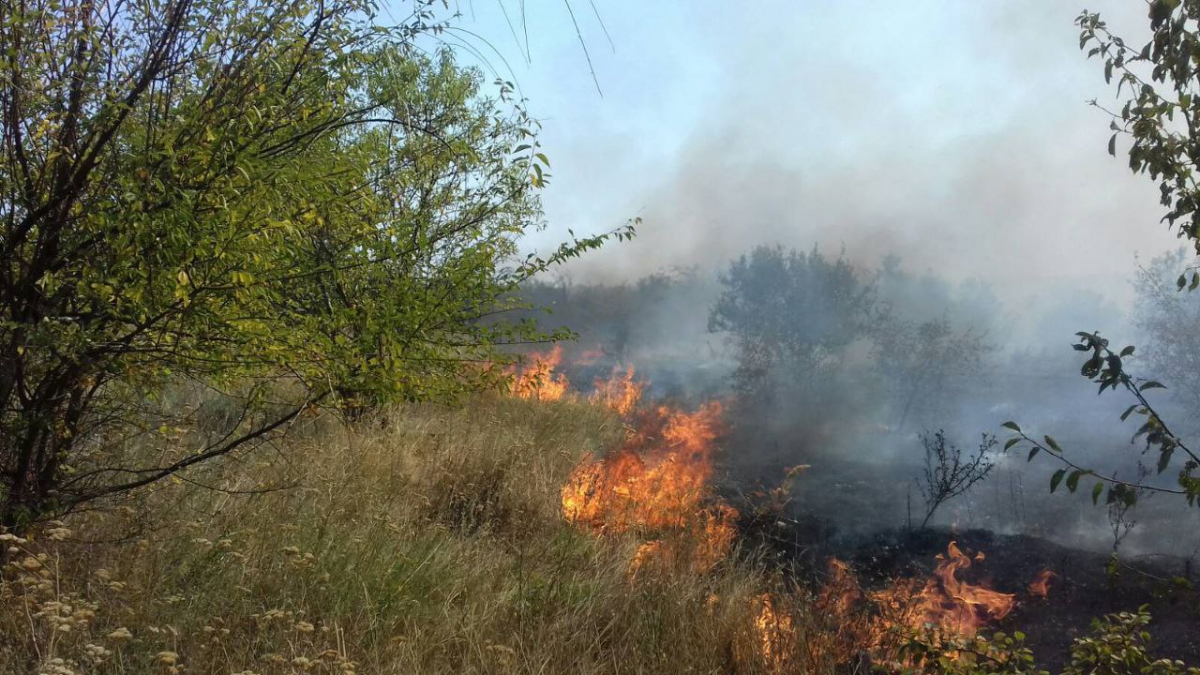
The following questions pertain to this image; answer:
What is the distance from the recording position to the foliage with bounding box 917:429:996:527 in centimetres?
912

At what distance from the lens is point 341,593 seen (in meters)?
3.31

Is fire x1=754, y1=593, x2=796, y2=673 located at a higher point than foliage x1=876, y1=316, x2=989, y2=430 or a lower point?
lower

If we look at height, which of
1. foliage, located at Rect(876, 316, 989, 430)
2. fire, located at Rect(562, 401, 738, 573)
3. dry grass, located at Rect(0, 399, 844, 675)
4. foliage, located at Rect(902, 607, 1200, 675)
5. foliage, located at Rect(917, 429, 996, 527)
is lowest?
dry grass, located at Rect(0, 399, 844, 675)

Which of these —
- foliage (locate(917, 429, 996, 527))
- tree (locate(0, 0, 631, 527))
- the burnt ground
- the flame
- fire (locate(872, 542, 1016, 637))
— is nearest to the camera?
tree (locate(0, 0, 631, 527))

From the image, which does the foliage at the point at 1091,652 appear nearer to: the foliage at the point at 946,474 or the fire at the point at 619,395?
the foliage at the point at 946,474

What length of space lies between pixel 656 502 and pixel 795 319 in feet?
44.8

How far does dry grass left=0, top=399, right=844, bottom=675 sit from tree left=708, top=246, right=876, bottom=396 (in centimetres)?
1439

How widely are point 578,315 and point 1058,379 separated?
66.4 feet

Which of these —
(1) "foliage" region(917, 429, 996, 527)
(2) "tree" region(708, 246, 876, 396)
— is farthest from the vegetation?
(2) "tree" region(708, 246, 876, 396)

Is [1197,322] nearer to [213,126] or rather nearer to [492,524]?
[492,524]

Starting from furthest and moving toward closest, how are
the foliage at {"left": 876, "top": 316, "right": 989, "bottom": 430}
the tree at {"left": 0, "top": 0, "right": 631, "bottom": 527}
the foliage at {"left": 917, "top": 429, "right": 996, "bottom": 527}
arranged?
1. the foliage at {"left": 876, "top": 316, "right": 989, "bottom": 430}
2. the foliage at {"left": 917, "top": 429, "right": 996, "bottom": 527}
3. the tree at {"left": 0, "top": 0, "right": 631, "bottom": 527}

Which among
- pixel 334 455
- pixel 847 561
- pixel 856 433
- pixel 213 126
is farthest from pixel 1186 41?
pixel 856 433

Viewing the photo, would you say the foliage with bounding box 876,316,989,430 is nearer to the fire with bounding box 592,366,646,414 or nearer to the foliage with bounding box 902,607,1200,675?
the fire with bounding box 592,366,646,414

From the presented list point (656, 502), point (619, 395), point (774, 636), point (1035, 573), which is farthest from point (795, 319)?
point (774, 636)
